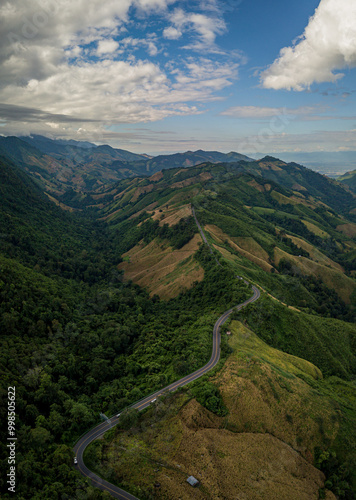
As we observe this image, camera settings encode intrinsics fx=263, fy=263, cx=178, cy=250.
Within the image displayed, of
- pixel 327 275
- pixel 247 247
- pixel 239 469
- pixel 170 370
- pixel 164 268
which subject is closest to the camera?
pixel 239 469

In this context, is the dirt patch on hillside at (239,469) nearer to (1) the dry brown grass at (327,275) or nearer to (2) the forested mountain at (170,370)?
(2) the forested mountain at (170,370)

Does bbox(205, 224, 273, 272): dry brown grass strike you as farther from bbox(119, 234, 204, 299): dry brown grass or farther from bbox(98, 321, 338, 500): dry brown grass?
bbox(98, 321, 338, 500): dry brown grass

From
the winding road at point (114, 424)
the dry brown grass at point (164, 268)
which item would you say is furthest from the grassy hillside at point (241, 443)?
the dry brown grass at point (164, 268)

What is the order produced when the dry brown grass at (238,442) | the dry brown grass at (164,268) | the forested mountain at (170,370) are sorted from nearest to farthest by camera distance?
1. the dry brown grass at (238,442)
2. the forested mountain at (170,370)
3. the dry brown grass at (164,268)

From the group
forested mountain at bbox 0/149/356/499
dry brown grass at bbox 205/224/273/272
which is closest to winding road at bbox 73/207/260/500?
forested mountain at bbox 0/149/356/499

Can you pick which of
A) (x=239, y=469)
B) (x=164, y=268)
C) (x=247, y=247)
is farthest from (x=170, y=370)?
(x=247, y=247)

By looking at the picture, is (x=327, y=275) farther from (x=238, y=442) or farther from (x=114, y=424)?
(x=114, y=424)

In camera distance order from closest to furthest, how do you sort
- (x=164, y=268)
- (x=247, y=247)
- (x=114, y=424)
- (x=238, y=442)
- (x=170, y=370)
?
(x=238, y=442), (x=114, y=424), (x=170, y=370), (x=164, y=268), (x=247, y=247)

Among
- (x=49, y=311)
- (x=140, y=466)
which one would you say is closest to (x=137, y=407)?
(x=140, y=466)
